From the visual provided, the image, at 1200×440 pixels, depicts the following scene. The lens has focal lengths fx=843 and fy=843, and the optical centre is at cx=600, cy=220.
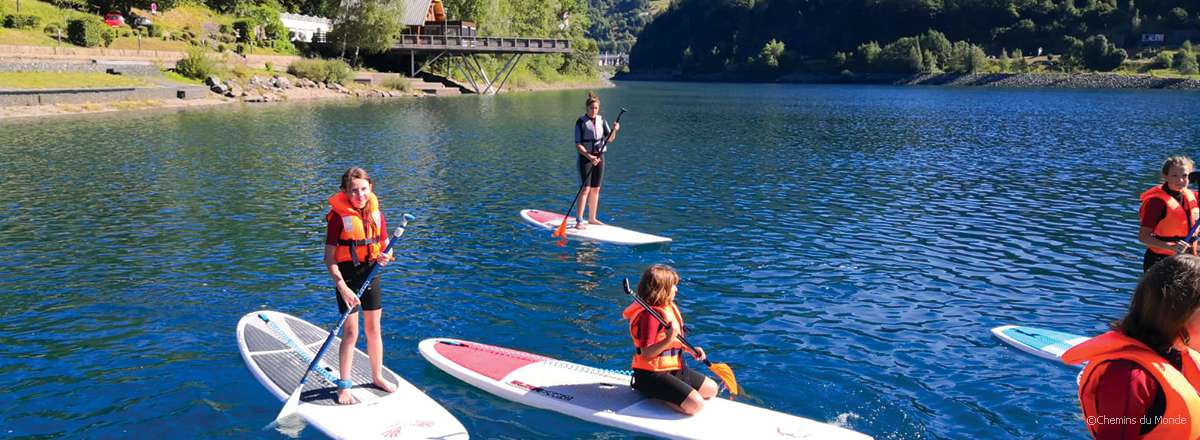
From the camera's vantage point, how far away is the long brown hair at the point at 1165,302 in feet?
13.7

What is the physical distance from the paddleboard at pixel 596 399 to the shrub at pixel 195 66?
198ft

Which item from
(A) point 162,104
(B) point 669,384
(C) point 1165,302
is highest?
(C) point 1165,302

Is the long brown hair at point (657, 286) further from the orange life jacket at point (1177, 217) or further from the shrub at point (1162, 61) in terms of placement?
the shrub at point (1162, 61)

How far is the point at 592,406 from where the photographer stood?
28.8 ft

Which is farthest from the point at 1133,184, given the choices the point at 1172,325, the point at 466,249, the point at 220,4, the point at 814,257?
the point at 220,4

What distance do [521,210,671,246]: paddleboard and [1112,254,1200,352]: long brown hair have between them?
41.4 feet

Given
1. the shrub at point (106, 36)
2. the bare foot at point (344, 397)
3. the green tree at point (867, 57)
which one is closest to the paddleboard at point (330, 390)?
Result: the bare foot at point (344, 397)

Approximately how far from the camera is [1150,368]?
430cm

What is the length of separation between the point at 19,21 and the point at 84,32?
3.92 m

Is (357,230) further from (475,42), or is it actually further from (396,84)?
(475,42)

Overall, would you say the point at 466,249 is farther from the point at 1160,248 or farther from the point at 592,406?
the point at 1160,248

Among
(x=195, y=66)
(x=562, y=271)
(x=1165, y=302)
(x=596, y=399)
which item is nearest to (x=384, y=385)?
(x=596, y=399)

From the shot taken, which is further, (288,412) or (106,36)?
(106,36)

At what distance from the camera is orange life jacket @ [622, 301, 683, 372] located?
26.6 ft
